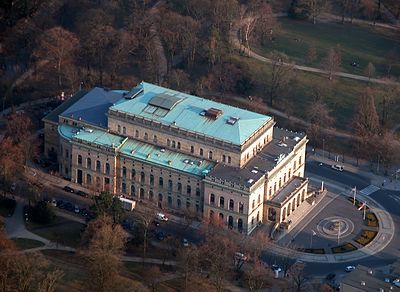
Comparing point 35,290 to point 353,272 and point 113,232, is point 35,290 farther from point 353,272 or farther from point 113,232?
point 353,272

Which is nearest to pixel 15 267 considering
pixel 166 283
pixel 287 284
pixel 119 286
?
pixel 119 286

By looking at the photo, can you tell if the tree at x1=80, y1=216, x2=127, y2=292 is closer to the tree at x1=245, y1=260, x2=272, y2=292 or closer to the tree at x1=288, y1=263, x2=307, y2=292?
the tree at x1=245, y1=260, x2=272, y2=292

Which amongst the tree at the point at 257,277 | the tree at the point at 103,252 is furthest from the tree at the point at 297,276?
the tree at the point at 103,252

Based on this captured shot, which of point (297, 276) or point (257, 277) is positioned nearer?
point (257, 277)

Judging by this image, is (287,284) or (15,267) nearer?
(15,267)

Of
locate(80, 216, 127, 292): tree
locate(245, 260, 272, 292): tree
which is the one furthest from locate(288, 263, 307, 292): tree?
locate(80, 216, 127, 292): tree

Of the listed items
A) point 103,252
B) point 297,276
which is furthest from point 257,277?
point 103,252

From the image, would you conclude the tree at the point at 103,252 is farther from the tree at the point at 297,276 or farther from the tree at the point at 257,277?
the tree at the point at 297,276

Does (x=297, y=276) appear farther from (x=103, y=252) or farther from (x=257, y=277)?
(x=103, y=252)
